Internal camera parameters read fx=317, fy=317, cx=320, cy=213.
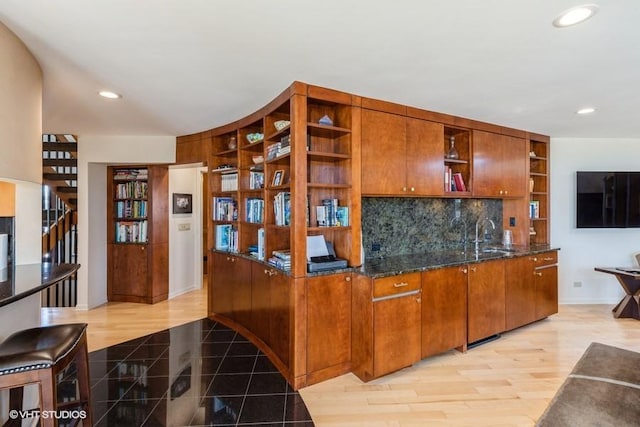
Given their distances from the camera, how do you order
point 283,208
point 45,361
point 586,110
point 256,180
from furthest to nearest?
point 256,180 < point 586,110 < point 283,208 < point 45,361

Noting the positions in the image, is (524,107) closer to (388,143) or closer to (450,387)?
(388,143)

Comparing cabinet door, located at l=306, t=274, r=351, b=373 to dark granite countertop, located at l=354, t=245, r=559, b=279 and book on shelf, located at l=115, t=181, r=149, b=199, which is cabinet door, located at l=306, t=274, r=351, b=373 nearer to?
dark granite countertop, located at l=354, t=245, r=559, b=279

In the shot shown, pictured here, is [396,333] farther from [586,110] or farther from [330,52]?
[586,110]

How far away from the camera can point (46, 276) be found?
1.80 meters

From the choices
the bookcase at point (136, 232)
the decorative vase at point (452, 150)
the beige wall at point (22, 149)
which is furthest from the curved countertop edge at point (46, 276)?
the decorative vase at point (452, 150)

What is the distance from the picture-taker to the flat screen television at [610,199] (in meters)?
4.27

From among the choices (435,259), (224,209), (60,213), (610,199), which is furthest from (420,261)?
(60,213)

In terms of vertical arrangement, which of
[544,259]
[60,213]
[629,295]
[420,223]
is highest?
[60,213]

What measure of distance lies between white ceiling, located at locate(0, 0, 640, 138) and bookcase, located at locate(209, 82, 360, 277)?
0.63ft

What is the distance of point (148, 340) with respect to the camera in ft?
10.6

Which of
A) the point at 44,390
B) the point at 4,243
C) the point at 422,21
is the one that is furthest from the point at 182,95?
the point at 44,390

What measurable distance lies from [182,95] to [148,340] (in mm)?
2415

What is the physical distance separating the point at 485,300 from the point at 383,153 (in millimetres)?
1730

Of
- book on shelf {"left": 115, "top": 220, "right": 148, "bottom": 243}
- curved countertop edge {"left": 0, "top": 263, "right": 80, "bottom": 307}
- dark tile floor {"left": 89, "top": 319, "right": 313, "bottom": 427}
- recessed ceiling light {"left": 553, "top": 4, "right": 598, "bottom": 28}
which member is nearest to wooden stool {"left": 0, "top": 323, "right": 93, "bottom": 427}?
curved countertop edge {"left": 0, "top": 263, "right": 80, "bottom": 307}
